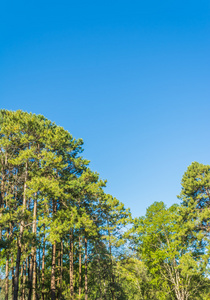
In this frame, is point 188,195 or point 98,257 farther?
point 188,195

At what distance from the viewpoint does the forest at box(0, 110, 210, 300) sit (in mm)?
13391

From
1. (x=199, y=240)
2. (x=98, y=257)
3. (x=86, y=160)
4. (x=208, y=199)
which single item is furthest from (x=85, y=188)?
(x=208, y=199)

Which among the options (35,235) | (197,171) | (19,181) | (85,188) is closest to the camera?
(35,235)

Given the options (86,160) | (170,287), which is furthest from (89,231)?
(170,287)

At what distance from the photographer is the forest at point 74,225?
43.9 feet

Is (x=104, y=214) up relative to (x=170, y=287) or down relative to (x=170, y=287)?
up

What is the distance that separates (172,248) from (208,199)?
6.37 meters

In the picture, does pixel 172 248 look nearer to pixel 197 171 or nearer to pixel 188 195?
pixel 188 195

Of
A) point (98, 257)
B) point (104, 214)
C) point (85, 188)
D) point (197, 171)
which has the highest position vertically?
point (197, 171)

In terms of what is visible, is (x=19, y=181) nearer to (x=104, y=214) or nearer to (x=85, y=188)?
(x=85, y=188)

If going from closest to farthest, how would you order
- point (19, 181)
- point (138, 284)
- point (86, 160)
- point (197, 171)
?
point (19, 181) → point (86, 160) → point (197, 171) → point (138, 284)

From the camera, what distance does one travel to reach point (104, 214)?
65.6 ft

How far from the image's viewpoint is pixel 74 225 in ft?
47.6

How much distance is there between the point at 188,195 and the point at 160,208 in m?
3.51
